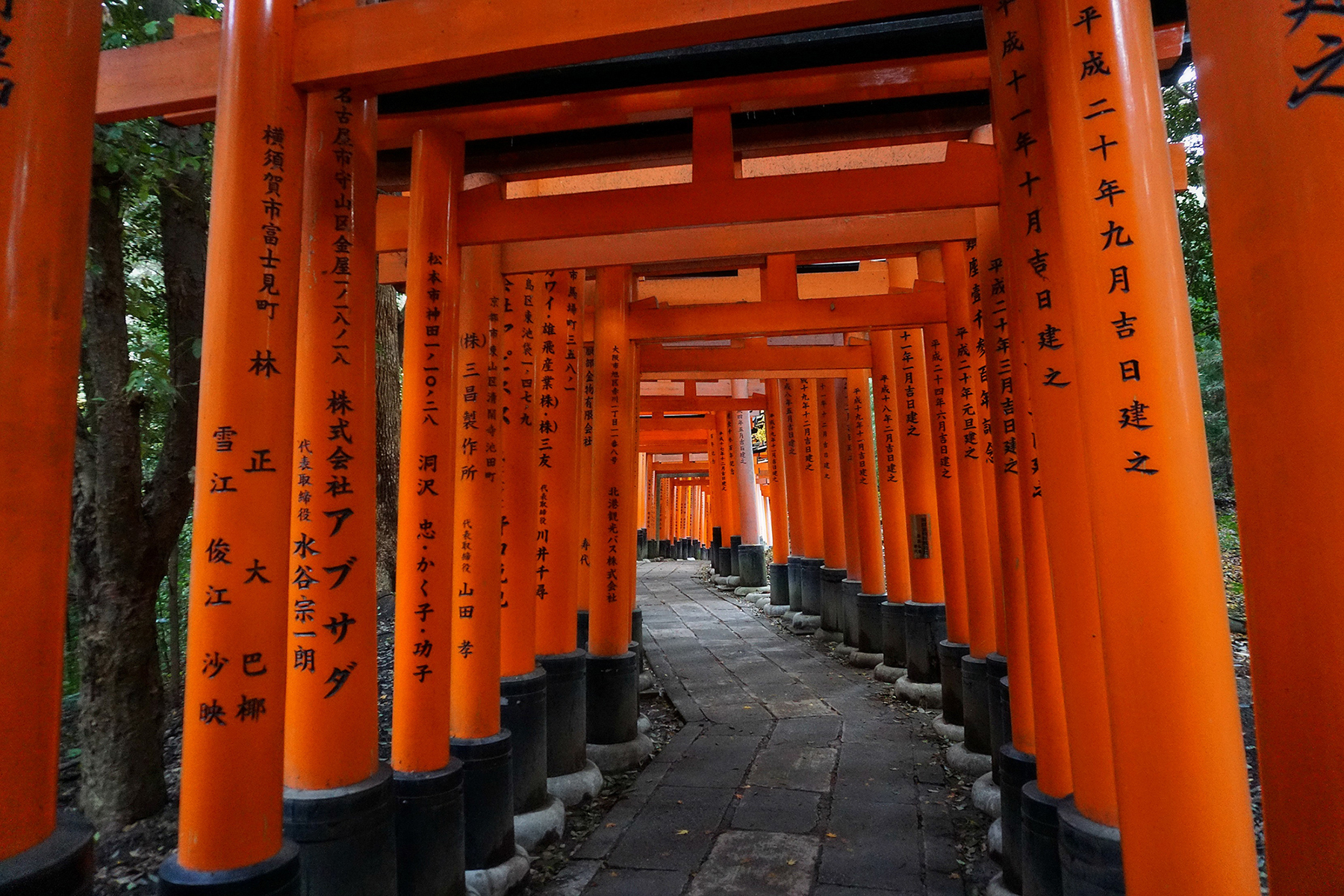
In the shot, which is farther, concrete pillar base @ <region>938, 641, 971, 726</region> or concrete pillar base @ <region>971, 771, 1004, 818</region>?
concrete pillar base @ <region>938, 641, 971, 726</region>

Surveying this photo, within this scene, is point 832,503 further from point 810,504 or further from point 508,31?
point 508,31

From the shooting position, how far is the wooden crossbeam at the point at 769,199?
3.63 metres

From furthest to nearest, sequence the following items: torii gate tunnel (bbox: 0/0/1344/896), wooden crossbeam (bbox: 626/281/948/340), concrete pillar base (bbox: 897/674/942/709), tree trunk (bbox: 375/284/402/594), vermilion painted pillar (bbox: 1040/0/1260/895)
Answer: tree trunk (bbox: 375/284/402/594) → concrete pillar base (bbox: 897/674/942/709) → wooden crossbeam (bbox: 626/281/948/340) → vermilion painted pillar (bbox: 1040/0/1260/895) → torii gate tunnel (bbox: 0/0/1344/896)

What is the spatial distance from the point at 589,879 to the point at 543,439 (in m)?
2.69

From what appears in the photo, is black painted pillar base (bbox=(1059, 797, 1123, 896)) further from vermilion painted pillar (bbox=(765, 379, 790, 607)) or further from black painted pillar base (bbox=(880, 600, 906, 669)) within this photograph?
vermilion painted pillar (bbox=(765, 379, 790, 607))

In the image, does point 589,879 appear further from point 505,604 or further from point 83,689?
point 83,689

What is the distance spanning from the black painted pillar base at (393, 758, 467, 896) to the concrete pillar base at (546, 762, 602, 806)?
4.58 ft

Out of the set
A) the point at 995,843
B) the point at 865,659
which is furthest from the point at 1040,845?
the point at 865,659

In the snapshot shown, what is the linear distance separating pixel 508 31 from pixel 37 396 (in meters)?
1.81

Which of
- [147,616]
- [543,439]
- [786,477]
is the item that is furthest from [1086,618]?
[786,477]

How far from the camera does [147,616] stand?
172 inches

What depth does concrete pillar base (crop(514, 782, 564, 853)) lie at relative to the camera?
417cm

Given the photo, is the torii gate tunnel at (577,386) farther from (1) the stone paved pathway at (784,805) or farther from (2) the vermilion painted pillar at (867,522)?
(2) the vermilion painted pillar at (867,522)

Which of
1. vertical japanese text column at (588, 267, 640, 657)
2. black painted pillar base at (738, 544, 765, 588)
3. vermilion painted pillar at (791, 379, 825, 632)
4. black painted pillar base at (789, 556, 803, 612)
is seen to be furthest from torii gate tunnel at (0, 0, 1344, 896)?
black painted pillar base at (738, 544, 765, 588)
